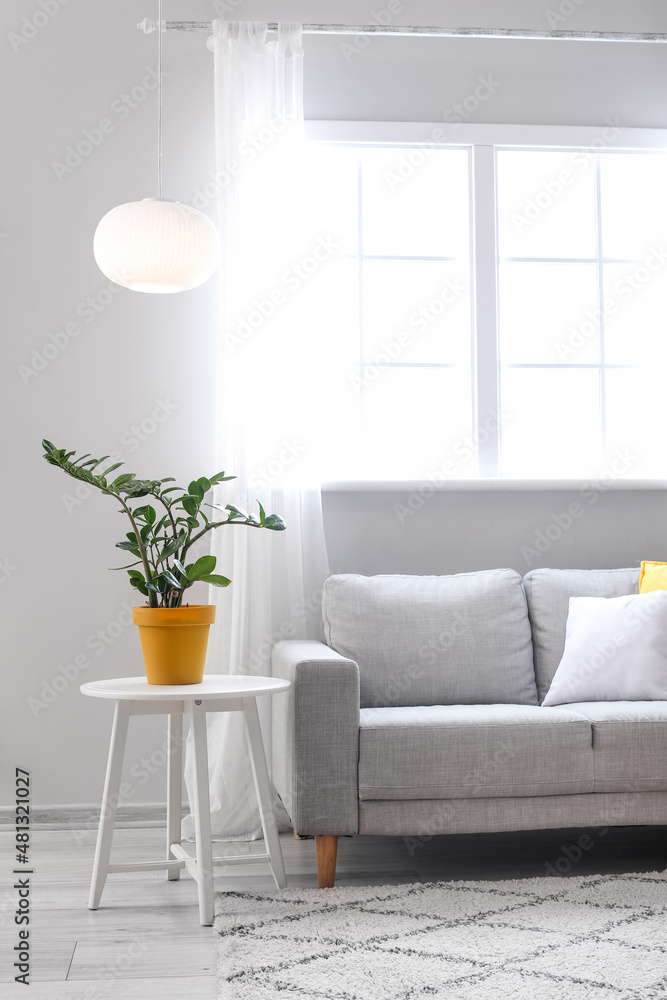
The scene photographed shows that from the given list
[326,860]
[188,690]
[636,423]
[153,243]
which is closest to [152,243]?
[153,243]

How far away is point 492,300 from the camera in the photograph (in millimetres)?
3402

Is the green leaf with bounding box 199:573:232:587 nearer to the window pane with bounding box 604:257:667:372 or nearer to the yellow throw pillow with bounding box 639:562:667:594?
the yellow throw pillow with bounding box 639:562:667:594

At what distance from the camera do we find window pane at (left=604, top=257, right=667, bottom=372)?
11.5 feet

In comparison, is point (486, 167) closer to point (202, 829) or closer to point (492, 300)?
point (492, 300)

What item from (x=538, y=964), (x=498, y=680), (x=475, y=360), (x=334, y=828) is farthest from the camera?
(x=475, y=360)

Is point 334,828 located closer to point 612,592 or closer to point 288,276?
point 612,592

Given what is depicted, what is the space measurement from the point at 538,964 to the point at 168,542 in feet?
4.38

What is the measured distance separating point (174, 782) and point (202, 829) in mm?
391

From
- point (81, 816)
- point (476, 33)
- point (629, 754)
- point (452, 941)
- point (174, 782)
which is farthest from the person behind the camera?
point (476, 33)

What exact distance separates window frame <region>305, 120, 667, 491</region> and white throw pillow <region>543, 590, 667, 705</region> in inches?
26.2

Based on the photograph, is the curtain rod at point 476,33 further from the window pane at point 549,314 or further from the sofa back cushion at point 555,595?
the sofa back cushion at point 555,595

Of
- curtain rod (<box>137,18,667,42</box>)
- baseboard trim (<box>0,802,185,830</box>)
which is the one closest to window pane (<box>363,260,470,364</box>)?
curtain rod (<box>137,18,667,42</box>)

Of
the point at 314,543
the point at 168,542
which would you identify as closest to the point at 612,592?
the point at 314,543

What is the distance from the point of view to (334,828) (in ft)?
7.71
